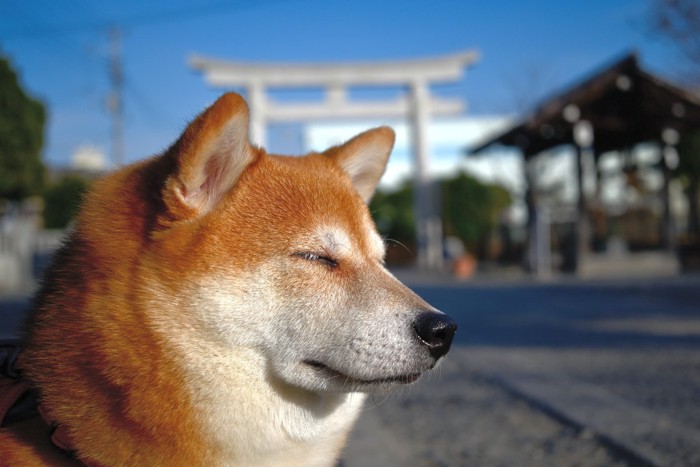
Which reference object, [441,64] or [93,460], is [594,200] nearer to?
[441,64]

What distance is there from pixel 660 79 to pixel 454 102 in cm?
1015

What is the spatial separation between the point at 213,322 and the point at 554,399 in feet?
9.84

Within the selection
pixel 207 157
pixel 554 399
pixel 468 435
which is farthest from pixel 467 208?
pixel 207 157

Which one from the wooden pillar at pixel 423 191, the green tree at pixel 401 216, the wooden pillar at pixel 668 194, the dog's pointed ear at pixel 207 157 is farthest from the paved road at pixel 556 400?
the green tree at pixel 401 216

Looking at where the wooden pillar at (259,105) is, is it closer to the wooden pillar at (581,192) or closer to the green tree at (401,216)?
the green tree at (401,216)

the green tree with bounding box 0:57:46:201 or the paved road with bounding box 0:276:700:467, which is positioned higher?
the green tree with bounding box 0:57:46:201

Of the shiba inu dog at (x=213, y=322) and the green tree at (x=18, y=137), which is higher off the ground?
the green tree at (x=18, y=137)

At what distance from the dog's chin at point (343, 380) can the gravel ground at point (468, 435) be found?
85cm

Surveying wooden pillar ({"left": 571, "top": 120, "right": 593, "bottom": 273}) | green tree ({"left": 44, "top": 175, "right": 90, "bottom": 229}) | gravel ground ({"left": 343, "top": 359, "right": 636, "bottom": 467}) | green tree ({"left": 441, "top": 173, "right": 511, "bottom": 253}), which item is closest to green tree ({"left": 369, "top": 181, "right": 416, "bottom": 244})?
green tree ({"left": 441, "top": 173, "right": 511, "bottom": 253})

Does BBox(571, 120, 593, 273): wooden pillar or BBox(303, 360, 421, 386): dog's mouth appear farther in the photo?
BBox(571, 120, 593, 273): wooden pillar

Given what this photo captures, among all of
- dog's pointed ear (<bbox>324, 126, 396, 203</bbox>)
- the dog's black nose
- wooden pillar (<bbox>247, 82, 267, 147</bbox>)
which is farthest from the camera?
wooden pillar (<bbox>247, 82, 267, 147</bbox>)

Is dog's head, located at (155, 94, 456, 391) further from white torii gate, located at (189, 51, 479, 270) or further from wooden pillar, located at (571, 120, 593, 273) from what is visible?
white torii gate, located at (189, 51, 479, 270)

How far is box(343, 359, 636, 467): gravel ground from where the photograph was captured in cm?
279

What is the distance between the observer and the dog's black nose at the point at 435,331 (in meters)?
1.41
